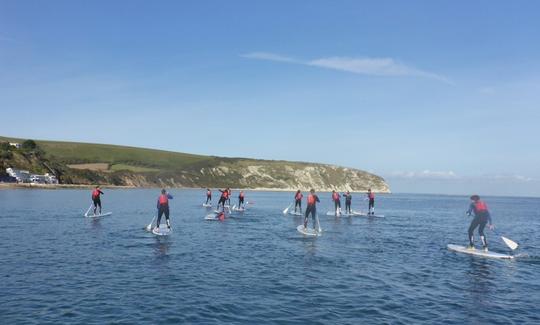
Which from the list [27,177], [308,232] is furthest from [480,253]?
[27,177]

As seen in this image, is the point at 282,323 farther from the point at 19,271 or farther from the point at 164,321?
the point at 19,271

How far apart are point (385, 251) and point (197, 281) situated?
41.1 ft

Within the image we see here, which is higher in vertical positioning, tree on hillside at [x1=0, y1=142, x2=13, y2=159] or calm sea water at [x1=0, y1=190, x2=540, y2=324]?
tree on hillside at [x1=0, y1=142, x2=13, y2=159]

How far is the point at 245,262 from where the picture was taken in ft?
65.4

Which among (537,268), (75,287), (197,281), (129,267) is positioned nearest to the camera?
(75,287)

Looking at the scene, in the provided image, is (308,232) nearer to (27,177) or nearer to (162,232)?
(162,232)

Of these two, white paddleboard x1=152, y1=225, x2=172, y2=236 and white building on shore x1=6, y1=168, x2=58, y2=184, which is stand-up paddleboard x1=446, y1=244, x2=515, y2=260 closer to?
white paddleboard x1=152, y1=225, x2=172, y2=236

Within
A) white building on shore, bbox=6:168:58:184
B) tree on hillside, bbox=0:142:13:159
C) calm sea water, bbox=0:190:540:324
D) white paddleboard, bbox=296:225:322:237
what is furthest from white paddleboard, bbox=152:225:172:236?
tree on hillside, bbox=0:142:13:159

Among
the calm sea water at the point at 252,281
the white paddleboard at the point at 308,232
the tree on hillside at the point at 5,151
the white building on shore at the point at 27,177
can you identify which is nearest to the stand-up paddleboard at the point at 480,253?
the calm sea water at the point at 252,281

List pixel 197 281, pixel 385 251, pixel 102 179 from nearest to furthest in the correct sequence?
pixel 197 281, pixel 385 251, pixel 102 179

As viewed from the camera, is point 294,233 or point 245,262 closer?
point 245,262

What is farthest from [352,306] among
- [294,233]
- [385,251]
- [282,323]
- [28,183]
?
[28,183]

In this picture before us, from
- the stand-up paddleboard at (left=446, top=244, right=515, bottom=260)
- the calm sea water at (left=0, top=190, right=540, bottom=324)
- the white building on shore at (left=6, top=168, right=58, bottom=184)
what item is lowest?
the calm sea water at (left=0, top=190, right=540, bottom=324)

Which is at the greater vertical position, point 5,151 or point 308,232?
point 5,151
